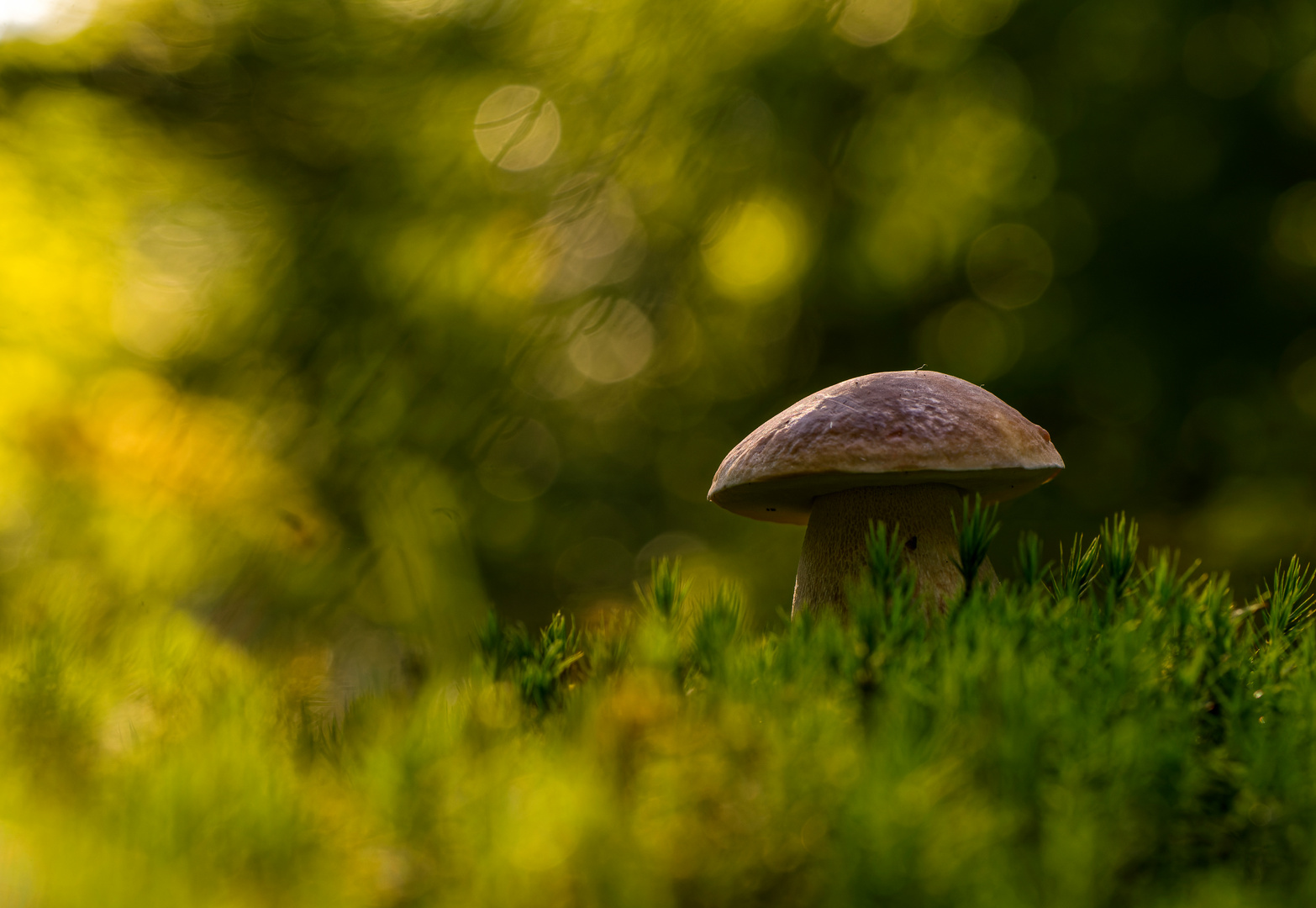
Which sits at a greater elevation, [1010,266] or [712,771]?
[1010,266]

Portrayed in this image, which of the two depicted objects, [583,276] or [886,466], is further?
[583,276]

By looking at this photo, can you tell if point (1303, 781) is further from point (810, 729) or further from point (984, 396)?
point (984, 396)

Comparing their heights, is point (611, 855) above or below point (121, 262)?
below

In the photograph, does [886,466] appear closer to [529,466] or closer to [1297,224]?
[529,466]

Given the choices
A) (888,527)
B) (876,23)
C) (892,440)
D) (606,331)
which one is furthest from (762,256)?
(892,440)

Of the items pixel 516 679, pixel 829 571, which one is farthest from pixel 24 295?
pixel 829 571

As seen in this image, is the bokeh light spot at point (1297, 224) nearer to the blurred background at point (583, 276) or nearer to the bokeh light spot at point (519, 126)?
the blurred background at point (583, 276)

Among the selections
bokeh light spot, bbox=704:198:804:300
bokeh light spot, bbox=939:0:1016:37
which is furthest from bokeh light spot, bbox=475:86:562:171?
bokeh light spot, bbox=939:0:1016:37
